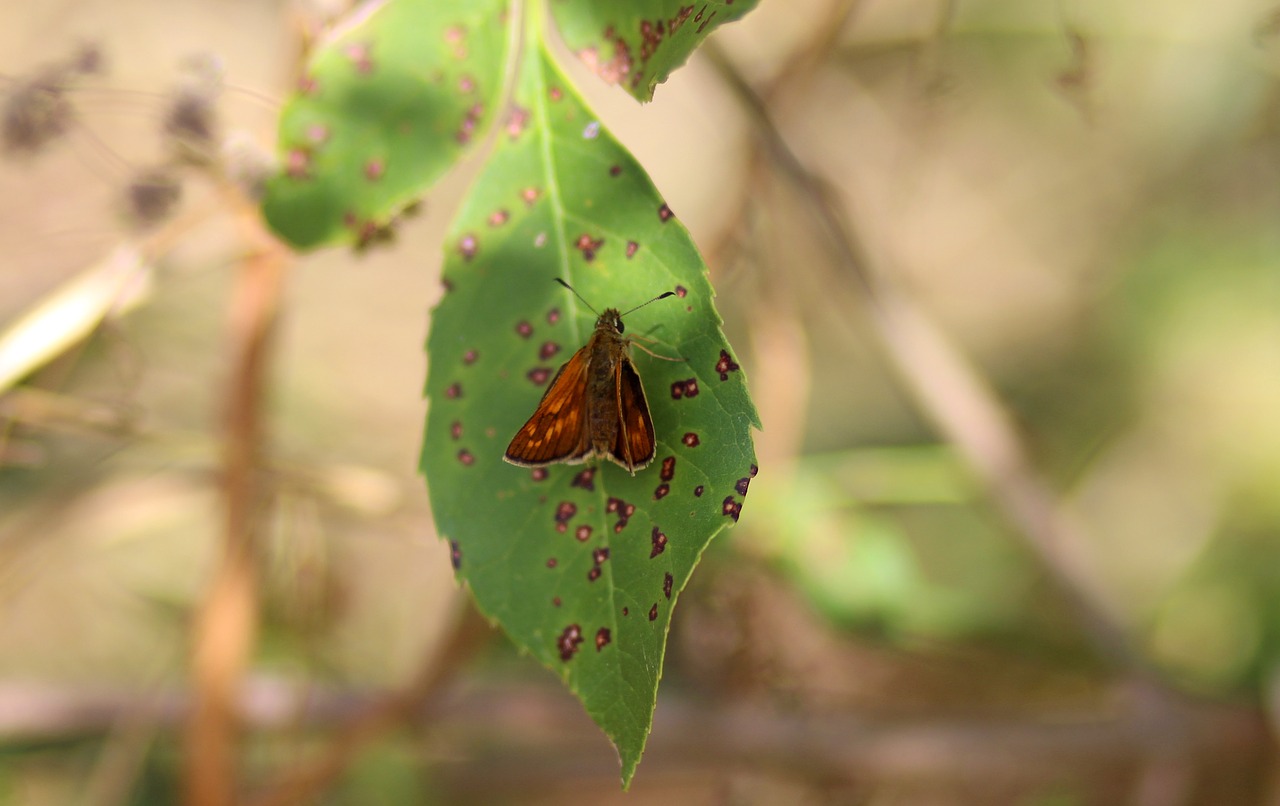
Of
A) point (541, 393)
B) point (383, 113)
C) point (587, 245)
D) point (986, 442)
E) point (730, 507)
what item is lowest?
point (730, 507)

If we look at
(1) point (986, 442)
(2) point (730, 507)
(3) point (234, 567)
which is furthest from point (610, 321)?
(1) point (986, 442)

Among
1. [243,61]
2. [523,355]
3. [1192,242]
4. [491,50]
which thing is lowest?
[523,355]

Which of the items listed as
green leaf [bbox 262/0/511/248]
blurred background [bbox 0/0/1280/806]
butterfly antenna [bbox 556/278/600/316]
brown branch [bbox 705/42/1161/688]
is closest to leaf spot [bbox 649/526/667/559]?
butterfly antenna [bbox 556/278/600/316]

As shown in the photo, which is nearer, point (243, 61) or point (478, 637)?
point (478, 637)

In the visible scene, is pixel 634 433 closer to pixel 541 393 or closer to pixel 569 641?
pixel 541 393

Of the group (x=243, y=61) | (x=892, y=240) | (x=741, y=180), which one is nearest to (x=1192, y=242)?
(x=892, y=240)

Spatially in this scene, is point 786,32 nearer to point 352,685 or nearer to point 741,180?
point 741,180

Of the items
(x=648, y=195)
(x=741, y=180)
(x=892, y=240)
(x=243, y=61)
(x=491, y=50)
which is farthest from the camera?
(x=243, y=61)

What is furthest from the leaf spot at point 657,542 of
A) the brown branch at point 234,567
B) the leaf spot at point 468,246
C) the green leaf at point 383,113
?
the brown branch at point 234,567
